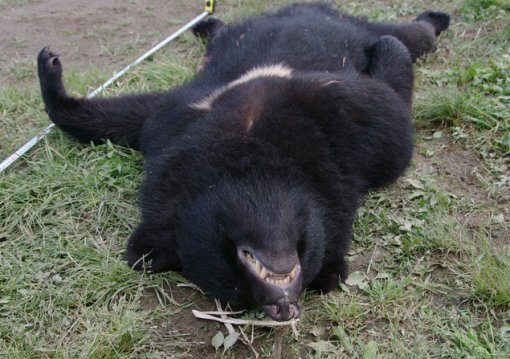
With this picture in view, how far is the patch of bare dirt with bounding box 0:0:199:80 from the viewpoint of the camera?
552 centimetres

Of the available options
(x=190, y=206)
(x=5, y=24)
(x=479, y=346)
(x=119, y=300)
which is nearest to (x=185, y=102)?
(x=190, y=206)

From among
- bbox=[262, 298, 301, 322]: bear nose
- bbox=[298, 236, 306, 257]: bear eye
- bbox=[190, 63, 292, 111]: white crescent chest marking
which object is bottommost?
bbox=[262, 298, 301, 322]: bear nose

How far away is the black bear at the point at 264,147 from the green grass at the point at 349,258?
6.9 inches

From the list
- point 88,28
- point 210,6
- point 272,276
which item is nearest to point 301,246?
point 272,276

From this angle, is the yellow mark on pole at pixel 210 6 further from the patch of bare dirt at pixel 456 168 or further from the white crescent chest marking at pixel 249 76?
the patch of bare dirt at pixel 456 168

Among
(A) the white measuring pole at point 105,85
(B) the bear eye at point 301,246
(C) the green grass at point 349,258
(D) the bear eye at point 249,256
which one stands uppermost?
(D) the bear eye at point 249,256

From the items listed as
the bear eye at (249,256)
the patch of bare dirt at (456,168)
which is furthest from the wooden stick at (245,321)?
the patch of bare dirt at (456,168)

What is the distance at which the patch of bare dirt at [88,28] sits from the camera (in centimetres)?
552

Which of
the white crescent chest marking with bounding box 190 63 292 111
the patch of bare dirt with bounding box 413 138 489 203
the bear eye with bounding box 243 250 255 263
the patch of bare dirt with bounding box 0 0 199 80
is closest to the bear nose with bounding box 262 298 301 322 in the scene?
the bear eye with bounding box 243 250 255 263

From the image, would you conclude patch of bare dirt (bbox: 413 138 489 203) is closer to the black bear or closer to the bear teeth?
the black bear

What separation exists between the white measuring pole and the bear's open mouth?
2213 millimetres

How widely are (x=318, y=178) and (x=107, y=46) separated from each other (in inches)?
140

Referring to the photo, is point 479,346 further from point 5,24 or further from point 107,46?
point 5,24

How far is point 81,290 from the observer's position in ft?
9.62
